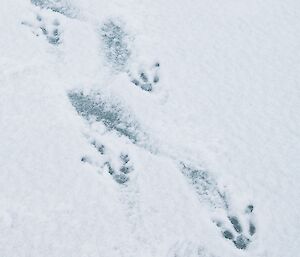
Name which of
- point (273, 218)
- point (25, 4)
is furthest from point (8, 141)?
point (273, 218)

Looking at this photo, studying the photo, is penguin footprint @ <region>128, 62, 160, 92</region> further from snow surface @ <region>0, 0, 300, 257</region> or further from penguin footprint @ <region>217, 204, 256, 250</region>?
penguin footprint @ <region>217, 204, 256, 250</region>

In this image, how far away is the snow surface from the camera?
5.98 feet

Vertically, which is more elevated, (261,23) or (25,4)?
(261,23)

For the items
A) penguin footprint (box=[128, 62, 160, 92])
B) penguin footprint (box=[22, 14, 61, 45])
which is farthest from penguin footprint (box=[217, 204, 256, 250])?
penguin footprint (box=[22, 14, 61, 45])

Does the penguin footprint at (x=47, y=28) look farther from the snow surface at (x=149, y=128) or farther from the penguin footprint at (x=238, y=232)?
the penguin footprint at (x=238, y=232)

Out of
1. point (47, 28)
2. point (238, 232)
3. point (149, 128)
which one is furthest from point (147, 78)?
point (238, 232)

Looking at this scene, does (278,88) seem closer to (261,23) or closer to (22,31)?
(261,23)

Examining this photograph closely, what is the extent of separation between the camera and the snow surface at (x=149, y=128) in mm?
1822

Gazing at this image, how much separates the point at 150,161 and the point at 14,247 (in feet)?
2.20

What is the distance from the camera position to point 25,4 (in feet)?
8.38

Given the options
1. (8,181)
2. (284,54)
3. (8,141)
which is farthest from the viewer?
(284,54)

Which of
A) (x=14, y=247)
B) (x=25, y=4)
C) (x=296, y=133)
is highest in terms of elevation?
(x=296, y=133)

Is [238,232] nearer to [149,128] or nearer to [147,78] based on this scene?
[149,128]

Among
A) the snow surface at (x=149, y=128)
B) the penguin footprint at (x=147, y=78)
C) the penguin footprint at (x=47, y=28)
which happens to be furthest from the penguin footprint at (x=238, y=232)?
the penguin footprint at (x=47, y=28)
